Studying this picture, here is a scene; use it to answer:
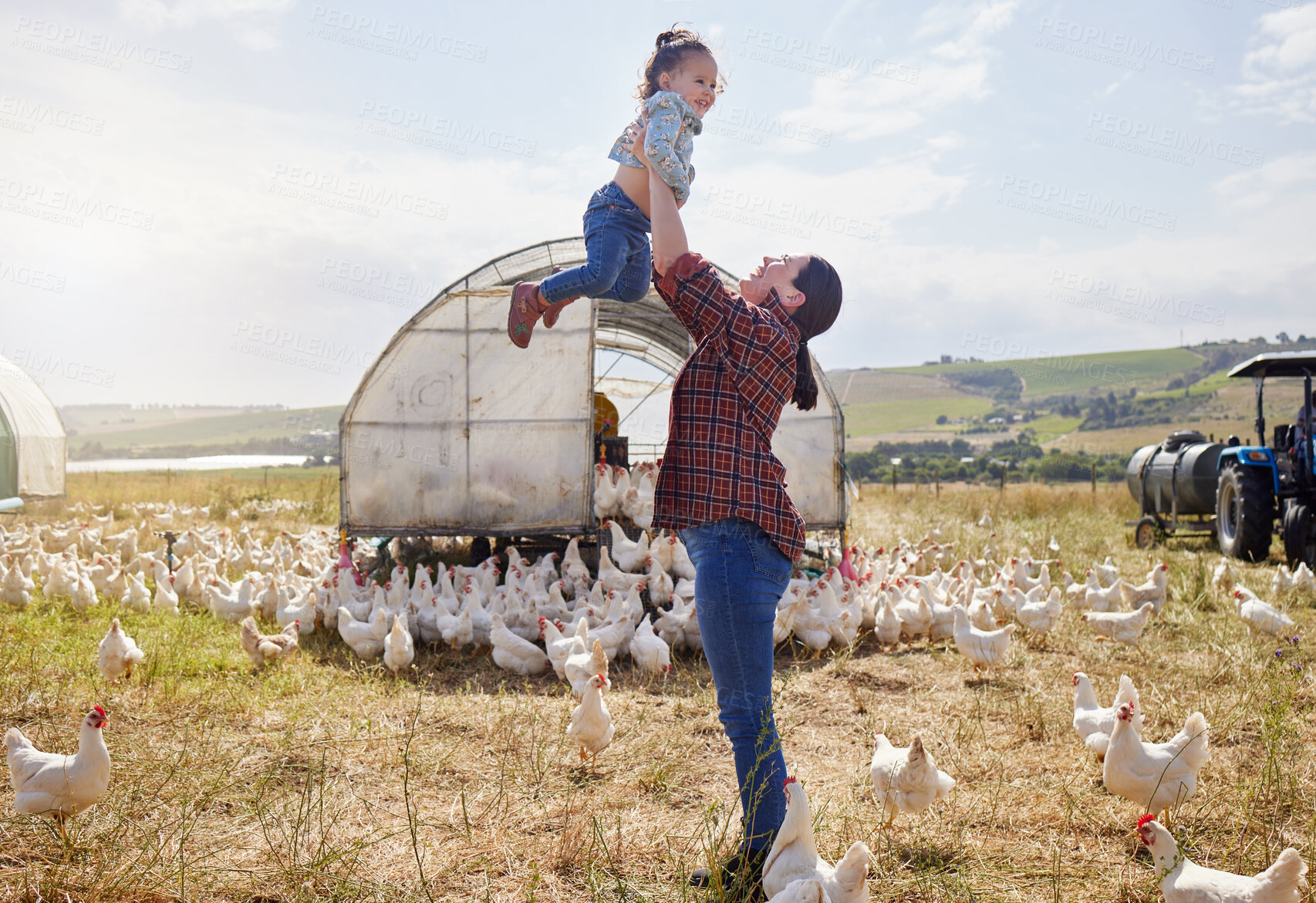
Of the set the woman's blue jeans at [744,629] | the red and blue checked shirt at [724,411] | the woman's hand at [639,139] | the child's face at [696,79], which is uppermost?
the child's face at [696,79]

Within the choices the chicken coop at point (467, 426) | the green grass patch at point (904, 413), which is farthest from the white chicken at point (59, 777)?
the green grass patch at point (904, 413)

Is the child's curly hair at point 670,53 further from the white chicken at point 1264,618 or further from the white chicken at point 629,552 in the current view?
the white chicken at point 1264,618

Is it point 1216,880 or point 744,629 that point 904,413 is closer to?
point 1216,880

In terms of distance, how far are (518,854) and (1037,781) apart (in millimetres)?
2467

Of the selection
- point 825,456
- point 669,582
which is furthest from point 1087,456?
point 669,582

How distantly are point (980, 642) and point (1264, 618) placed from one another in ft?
9.06

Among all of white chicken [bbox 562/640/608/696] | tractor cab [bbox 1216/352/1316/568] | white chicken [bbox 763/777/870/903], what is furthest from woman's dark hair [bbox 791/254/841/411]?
tractor cab [bbox 1216/352/1316/568]

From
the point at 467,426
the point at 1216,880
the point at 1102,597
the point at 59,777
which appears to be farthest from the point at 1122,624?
the point at 59,777

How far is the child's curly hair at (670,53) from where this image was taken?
243 centimetres

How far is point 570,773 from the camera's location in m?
3.97

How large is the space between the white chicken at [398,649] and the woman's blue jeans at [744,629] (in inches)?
158

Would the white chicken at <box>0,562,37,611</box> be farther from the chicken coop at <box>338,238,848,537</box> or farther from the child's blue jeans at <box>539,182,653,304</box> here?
the child's blue jeans at <box>539,182,653,304</box>

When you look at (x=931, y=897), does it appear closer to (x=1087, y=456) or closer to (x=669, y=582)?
(x=669, y=582)

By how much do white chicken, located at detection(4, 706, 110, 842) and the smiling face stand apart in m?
3.02
